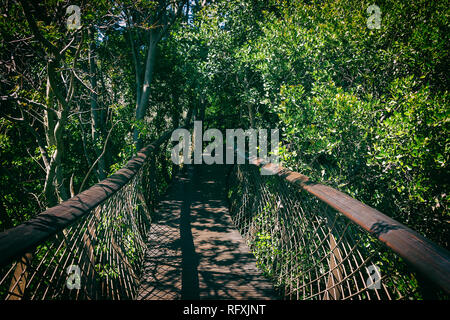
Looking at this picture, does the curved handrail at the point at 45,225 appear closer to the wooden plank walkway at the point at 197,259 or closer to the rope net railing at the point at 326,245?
the wooden plank walkway at the point at 197,259

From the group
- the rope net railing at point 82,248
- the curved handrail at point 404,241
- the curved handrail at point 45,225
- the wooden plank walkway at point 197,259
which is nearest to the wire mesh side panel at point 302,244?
the wooden plank walkway at point 197,259

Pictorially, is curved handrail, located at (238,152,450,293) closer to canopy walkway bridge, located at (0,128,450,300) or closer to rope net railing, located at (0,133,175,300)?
canopy walkway bridge, located at (0,128,450,300)

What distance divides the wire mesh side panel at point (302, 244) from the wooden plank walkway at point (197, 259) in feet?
0.76

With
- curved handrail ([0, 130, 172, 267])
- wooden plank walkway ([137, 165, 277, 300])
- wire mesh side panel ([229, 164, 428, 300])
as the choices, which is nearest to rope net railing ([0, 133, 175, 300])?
curved handrail ([0, 130, 172, 267])

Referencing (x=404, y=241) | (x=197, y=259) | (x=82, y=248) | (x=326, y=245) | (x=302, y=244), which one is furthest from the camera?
(x=197, y=259)

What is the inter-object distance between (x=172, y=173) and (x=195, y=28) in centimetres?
468

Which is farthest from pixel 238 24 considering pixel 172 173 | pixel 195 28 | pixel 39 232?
pixel 39 232

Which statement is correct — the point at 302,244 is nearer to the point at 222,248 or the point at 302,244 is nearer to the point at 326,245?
the point at 326,245

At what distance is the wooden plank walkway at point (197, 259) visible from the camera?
2650 millimetres

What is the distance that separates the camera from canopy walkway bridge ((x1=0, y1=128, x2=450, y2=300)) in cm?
116

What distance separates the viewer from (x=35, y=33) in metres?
3.39

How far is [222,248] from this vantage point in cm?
370

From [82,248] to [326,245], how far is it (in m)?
2.84

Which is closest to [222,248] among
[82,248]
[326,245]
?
[326,245]
